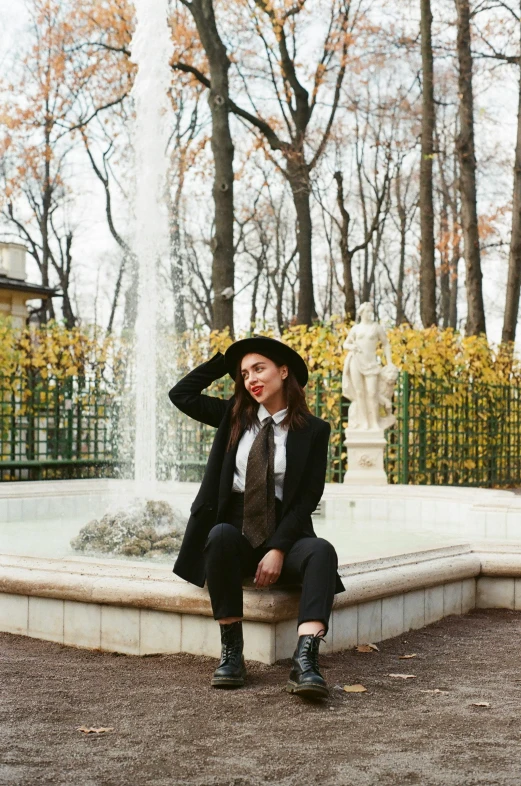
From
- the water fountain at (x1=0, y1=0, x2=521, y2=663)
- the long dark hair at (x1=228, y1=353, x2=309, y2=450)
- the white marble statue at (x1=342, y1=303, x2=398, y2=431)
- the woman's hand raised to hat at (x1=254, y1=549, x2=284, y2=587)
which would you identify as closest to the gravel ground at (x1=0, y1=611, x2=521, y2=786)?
the water fountain at (x1=0, y1=0, x2=521, y2=663)

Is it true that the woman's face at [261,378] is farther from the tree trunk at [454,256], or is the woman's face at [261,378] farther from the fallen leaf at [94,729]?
the tree trunk at [454,256]

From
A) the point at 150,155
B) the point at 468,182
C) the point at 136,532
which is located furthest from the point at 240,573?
the point at 468,182

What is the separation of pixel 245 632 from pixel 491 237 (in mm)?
27746

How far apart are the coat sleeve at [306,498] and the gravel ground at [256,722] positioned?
0.60 metres

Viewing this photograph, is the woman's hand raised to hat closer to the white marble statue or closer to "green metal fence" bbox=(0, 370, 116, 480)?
the white marble statue

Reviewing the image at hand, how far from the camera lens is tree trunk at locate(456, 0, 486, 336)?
60.8ft

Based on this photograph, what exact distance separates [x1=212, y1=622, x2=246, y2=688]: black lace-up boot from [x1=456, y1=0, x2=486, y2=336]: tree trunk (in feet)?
47.5

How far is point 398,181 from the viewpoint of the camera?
34906 mm

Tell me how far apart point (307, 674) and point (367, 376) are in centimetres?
946

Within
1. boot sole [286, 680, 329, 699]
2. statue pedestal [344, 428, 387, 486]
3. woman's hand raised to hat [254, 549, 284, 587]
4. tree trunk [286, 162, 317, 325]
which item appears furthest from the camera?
tree trunk [286, 162, 317, 325]

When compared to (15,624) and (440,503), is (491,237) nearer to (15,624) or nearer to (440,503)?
(440,503)

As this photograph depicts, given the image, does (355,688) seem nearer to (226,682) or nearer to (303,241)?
(226,682)

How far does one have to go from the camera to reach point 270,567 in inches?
173

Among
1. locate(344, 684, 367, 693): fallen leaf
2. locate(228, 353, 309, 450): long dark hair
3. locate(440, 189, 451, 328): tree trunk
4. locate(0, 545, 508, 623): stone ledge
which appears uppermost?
locate(440, 189, 451, 328): tree trunk
